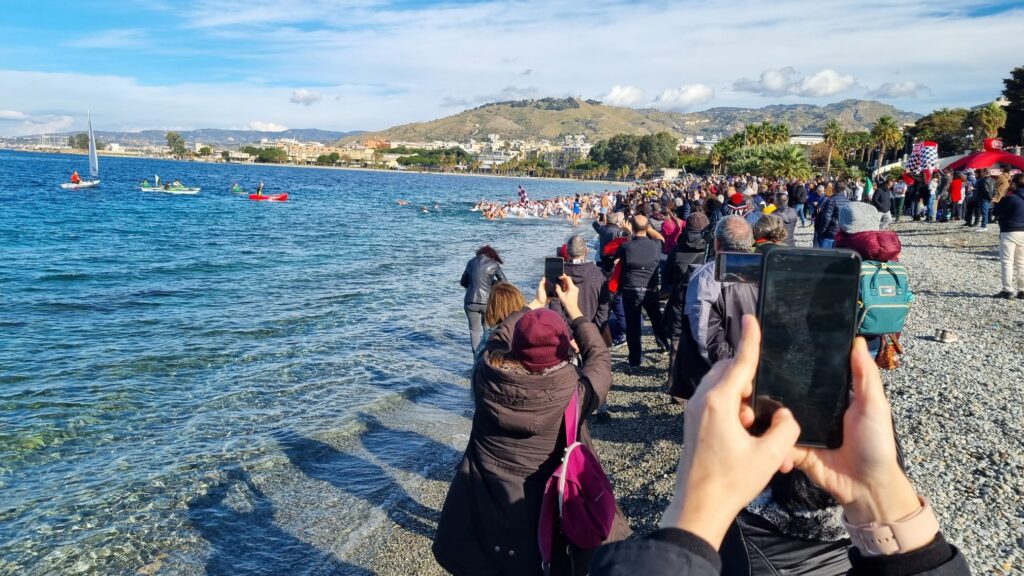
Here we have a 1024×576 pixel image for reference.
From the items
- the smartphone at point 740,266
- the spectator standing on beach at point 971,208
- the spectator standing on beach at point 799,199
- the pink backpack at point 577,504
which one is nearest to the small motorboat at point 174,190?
the spectator standing on beach at point 799,199

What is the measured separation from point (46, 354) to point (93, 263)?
39.4ft

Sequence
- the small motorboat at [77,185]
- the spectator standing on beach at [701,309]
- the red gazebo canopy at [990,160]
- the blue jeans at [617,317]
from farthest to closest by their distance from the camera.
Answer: the small motorboat at [77,185] → the red gazebo canopy at [990,160] → the blue jeans at [617,317] → the spectator standing on beach at [701,309]

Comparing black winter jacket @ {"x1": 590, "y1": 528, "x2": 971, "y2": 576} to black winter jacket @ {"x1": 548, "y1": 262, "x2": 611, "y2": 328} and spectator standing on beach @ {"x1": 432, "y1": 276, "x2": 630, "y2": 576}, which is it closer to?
spectator standing on beach @ {"x1": 432, "y1": 276, "x2": 630, "y2": 576}

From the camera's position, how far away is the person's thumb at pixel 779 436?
3.45 feet

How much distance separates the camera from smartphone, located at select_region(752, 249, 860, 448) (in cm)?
115

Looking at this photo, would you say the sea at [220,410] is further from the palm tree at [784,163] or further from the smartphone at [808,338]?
the palm tree at [784,163]

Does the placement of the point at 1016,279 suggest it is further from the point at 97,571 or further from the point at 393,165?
the point at 393,165

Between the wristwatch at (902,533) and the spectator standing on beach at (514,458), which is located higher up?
the wristwatch at (902,533)

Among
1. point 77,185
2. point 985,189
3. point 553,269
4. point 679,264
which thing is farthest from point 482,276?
point 77,185

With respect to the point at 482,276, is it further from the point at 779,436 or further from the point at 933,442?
the point at 779,436

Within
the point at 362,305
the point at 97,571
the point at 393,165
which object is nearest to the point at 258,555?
the point at 97,571

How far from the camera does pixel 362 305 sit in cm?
1559

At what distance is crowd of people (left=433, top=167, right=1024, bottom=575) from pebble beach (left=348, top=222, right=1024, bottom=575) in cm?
109

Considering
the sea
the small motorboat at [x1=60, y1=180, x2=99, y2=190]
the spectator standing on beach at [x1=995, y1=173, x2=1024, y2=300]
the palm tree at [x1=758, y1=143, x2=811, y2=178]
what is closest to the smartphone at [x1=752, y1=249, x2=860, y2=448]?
the sea
